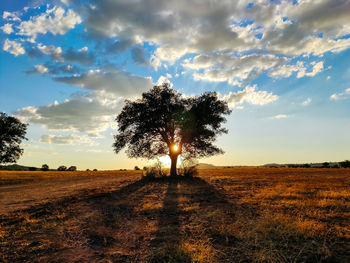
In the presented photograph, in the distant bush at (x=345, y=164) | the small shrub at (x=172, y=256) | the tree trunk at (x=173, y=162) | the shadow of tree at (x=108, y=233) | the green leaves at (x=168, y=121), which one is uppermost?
the green leaves at (x=168, y=121)

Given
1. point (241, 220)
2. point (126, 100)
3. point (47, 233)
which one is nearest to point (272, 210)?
point (241, 220)

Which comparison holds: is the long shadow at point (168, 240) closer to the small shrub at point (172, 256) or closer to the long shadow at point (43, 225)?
the small shrub at point (172, 256)

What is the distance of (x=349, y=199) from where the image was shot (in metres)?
10.3

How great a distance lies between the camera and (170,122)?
2630 centimetres

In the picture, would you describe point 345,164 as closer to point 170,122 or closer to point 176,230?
point 170,122

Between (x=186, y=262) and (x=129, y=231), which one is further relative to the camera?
(x=129, y=231)

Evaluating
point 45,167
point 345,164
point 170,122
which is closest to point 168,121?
point 170,122

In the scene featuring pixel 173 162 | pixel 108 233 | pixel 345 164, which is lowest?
pixel 345 164

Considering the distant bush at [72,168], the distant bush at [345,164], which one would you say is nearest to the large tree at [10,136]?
the distant bush at [72,168]

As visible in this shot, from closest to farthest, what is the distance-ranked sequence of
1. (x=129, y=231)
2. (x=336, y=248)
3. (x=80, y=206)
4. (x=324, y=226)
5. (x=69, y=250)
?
(x=336, y=248)
(x=69, y=250)
(x=324, y=226)
(x=129, y=231)
(x=80, y=206)

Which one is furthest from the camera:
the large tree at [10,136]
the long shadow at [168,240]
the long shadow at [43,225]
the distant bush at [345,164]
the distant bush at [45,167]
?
the distant bush at [45,167]

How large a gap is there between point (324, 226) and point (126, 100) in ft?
81.8

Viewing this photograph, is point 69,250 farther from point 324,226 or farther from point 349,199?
point 349,199

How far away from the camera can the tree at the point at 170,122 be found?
26.0m
